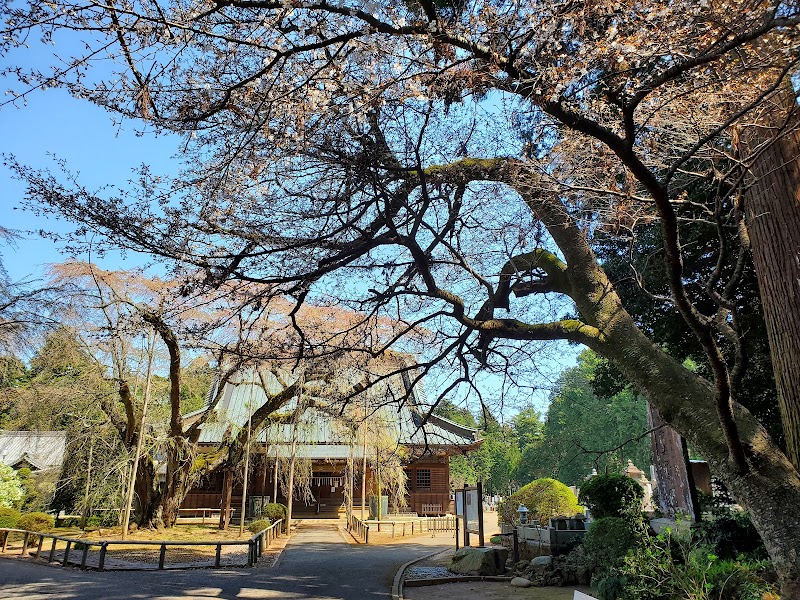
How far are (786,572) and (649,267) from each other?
19.7 feet

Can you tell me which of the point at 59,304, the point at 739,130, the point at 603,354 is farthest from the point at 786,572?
the point at 59,304

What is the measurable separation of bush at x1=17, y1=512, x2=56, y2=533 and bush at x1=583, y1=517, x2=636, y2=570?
13.5 m

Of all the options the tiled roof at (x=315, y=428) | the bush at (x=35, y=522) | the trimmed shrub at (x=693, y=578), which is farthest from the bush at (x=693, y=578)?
the bush at (x=35, y=522)

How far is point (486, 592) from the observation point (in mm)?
9273

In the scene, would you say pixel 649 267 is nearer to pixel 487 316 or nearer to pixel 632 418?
pixel 487 316

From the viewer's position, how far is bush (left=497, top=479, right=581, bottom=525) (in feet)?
49.6

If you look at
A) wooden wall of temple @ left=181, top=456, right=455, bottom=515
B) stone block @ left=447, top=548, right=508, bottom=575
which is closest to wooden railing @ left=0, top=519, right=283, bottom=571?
stone block @ left=447, top=548, right=508, bottom=575

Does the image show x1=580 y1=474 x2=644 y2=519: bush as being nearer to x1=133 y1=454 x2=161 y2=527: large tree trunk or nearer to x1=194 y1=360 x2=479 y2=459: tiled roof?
x1=194 y1=360 x2=479 y2=459: tiled roof

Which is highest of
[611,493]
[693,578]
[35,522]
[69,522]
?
[611,493]

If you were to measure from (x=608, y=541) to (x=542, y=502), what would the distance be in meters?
6.43

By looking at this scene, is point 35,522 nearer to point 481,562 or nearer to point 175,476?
point 175,476

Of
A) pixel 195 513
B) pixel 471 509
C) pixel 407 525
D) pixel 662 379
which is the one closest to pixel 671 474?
pixel 471 509

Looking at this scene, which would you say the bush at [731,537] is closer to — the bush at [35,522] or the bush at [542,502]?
the bush at [542,502]

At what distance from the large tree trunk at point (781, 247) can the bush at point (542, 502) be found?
1089 cm
